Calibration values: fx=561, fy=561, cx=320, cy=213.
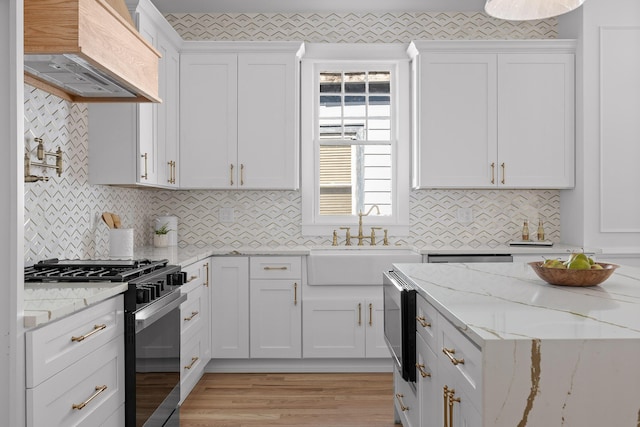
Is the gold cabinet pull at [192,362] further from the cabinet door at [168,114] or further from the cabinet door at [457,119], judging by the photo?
the cabinet door at [457,119]

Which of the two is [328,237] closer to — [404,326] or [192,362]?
[192,362]

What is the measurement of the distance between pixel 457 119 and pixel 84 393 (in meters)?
3.32

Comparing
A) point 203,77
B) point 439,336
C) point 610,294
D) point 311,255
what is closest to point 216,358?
point 311,255

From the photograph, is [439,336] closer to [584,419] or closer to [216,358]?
[584,419]

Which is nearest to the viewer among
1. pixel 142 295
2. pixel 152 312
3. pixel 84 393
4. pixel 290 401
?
pixel 84 393

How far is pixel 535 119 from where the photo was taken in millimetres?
4309

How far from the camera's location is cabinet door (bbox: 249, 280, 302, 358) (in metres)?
4.07

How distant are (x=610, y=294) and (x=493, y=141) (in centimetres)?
254

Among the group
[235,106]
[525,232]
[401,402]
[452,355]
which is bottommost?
[401,402]

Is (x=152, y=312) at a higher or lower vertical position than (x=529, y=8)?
lower

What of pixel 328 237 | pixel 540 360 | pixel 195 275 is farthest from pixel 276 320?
pixel 540 360

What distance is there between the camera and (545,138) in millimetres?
4305

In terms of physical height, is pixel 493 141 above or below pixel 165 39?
below

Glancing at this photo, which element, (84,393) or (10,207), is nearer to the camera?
(10,207)
